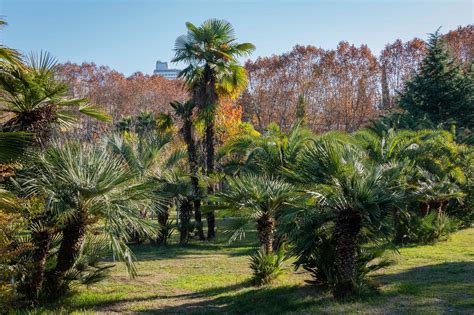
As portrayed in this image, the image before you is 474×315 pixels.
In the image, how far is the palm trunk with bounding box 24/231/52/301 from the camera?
7.85 metres

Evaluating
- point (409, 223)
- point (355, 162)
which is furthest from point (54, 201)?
point (409, 223)

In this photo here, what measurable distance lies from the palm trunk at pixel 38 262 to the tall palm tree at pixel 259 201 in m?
3.62

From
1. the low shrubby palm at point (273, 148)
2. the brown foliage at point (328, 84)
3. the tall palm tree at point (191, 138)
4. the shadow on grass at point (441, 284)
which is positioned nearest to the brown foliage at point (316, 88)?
the brown foliage at point (328, 84)

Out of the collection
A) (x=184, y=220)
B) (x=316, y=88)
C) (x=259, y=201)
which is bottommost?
(x=184, y=220)

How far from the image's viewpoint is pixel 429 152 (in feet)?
53.5

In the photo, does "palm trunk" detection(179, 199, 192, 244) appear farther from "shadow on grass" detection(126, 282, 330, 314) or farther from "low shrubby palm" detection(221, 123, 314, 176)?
"shadow on grass" detection(126, 282, 330, 314)

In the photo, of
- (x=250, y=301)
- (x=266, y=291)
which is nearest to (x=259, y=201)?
(x=266, y=291)

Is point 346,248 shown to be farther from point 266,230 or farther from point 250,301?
point 266,230

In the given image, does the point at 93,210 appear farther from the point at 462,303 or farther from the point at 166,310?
the point at 462,303

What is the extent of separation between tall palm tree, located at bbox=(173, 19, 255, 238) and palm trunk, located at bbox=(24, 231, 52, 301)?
1000 cm

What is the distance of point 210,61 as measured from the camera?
57.8ft

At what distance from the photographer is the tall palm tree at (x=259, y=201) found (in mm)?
9320

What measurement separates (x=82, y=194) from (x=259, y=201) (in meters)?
3.71

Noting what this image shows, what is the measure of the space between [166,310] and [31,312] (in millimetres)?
2257
